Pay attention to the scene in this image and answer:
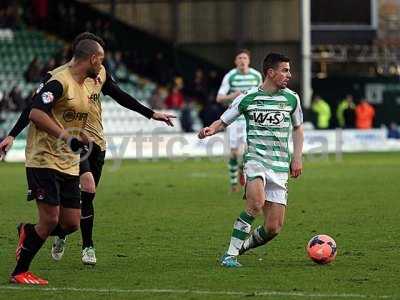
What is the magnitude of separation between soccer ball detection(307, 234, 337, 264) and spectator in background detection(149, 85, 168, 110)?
25910 mm

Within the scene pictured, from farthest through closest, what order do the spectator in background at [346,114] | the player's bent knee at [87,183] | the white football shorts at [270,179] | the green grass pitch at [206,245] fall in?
the spectator in background at [346,114] → the player's bent knee at [87,183] → the white football shorts at [270,179] → the green grass pitch at [206,245]

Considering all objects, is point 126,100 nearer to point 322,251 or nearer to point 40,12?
point 322,251

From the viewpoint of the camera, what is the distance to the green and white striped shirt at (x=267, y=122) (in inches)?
454

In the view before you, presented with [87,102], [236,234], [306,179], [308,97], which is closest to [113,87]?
[87,102]

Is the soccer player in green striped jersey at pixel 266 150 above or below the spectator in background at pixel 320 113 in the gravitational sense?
above

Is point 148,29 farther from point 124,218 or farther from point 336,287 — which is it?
point 336,287

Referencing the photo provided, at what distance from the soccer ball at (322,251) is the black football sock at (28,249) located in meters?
2.77

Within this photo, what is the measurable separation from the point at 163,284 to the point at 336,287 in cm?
153

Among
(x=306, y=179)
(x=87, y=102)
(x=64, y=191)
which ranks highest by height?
(x=87, y=102)

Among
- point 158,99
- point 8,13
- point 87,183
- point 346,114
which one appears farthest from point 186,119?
point 87,183

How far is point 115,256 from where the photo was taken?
12344 millimetres

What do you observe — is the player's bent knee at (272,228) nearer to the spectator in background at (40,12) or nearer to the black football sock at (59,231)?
the black football sock at (59,231)

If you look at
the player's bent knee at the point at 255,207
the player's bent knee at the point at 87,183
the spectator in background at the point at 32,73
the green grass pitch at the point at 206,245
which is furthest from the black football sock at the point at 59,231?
the spectator in background at the point at 32,73

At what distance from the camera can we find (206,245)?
13227 millimetres
